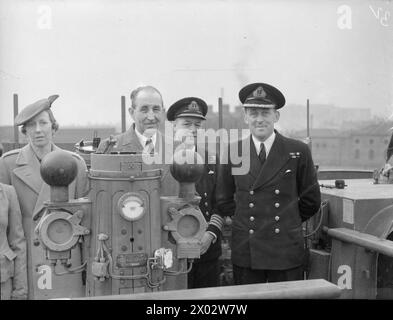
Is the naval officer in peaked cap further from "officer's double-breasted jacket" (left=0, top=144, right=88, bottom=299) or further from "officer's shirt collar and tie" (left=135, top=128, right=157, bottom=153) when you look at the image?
"officer's shirt collar and tie" (left=135, top=128, right=157, bottom=153)

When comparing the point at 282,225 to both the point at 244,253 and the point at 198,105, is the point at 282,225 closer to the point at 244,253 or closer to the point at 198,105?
the point at 244,253

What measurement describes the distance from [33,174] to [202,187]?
752 mm

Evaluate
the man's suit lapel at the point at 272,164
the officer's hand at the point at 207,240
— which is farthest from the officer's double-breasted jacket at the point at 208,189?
the man's suit lapel at the point at 272,164

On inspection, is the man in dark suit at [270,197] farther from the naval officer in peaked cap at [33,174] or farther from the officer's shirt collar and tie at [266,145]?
the naval officer in peaked cap at [33,174]

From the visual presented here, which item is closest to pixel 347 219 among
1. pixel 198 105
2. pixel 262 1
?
pixel 198 105

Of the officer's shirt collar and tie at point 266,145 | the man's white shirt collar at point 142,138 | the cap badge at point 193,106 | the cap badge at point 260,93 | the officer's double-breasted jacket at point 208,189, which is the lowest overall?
the officer's double-breasted jacket at point 208,189

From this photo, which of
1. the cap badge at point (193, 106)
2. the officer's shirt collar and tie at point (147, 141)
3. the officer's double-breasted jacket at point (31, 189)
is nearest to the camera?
the officer's shirt collar and tie at point (147, 141)

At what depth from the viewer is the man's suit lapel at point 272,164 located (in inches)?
85.2

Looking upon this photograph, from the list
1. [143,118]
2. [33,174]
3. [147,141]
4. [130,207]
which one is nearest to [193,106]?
[143,118]

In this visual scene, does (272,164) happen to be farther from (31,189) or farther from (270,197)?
(31,189)

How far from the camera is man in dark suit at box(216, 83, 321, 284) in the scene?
84.9 inches

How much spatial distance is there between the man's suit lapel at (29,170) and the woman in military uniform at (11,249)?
0.35 feet

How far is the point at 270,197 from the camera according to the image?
2164 millimetres

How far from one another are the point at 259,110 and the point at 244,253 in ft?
2.02
